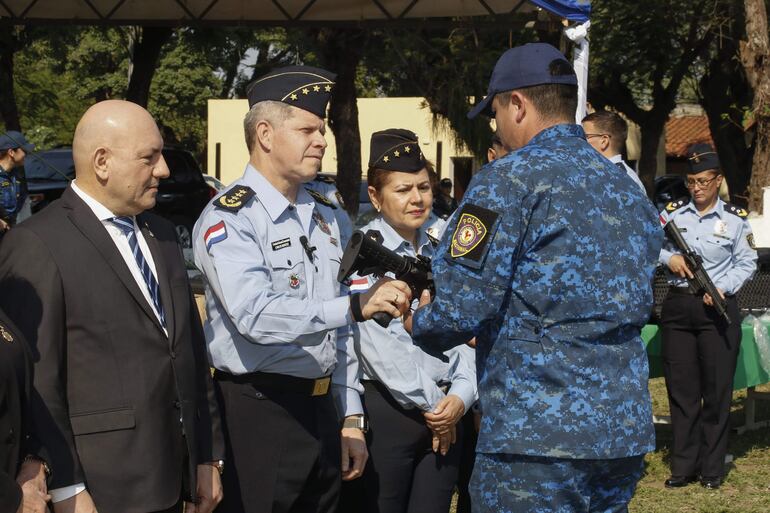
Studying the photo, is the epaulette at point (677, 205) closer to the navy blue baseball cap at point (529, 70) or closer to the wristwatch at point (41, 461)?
the navy blue baseball cap at point (529, 70)

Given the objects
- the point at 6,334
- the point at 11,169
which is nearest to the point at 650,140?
the point at 11,169

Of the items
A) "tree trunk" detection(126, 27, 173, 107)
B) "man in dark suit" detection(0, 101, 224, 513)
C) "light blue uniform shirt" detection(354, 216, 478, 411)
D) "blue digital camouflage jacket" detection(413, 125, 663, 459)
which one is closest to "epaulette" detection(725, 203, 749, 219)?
"light blue uniform shirt" detection(354, 216, 478, 411)

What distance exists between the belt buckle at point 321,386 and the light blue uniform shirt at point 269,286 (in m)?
0.03

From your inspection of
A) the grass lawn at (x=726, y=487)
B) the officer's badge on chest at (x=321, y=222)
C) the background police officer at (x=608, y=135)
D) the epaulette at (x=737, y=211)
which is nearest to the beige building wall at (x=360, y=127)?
the grass lawn at (x=726, y=487)

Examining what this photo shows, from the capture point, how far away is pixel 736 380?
7.83 meters

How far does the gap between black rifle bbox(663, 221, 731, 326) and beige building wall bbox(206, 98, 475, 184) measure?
96.0 feet

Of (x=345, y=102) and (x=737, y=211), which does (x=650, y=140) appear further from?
(x=737, y=211)

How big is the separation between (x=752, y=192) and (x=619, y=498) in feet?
31.7

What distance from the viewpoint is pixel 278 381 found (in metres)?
3.65

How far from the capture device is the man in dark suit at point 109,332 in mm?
2975

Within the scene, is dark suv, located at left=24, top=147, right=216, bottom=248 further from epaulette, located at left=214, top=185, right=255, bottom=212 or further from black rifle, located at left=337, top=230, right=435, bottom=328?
black rifle, located at left=337, top=230, right=435, bottom=328

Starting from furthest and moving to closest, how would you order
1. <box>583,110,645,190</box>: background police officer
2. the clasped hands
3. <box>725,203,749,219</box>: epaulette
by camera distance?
<box>725,203,749,219</box>: epaulette
<box>583,110,645,190</box>: background police officer
the clasped hands

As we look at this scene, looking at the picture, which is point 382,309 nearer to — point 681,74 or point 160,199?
point 160,199

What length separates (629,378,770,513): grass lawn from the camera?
22.4 feet
